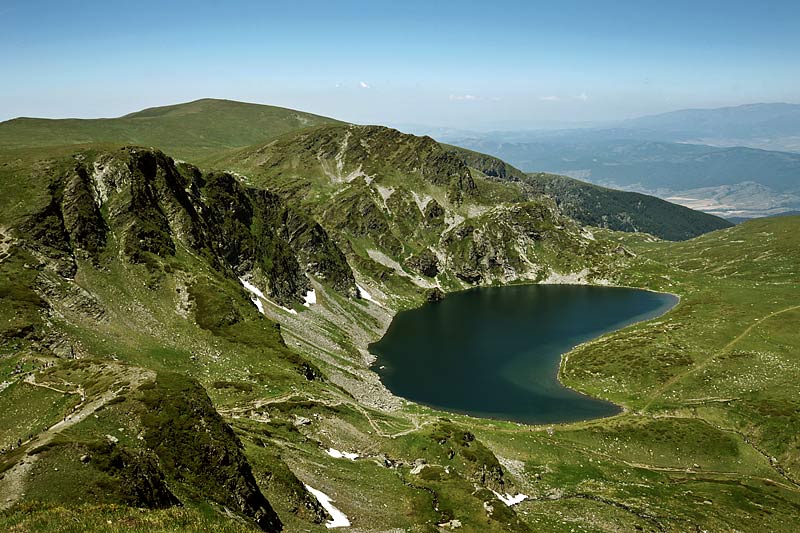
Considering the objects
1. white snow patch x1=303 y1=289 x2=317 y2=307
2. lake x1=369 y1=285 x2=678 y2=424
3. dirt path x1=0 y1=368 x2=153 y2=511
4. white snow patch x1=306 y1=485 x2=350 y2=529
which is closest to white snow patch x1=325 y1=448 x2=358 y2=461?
white snow patch x1=306 y1=485 x2=350 y2=529

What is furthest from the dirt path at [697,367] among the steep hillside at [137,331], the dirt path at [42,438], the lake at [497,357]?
the dirt path at [42,438]

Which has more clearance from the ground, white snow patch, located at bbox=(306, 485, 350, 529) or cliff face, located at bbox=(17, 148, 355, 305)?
cliff face, located at bbox=(17, 148, 355, 305)

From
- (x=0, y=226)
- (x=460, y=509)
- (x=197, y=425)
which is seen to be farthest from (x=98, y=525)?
(x=0, y=226)

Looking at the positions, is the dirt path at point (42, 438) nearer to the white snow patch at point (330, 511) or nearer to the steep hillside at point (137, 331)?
the steep hillside at point (137, 331)

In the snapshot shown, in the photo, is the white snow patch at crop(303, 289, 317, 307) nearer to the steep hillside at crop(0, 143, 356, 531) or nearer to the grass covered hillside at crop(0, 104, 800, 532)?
the grass covered hillside at crop(0, 104, 800, 532)

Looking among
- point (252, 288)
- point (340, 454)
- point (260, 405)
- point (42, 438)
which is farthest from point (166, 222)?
point (42, 438)

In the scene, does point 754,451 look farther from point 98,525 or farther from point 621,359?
point 98,525

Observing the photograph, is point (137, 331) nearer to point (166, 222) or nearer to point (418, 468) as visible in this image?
point (166, 222)
